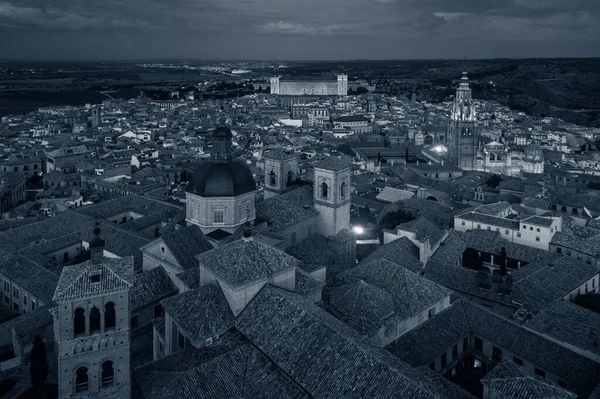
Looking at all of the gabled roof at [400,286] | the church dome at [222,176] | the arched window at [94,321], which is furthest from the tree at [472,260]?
the arched window at [94,321]

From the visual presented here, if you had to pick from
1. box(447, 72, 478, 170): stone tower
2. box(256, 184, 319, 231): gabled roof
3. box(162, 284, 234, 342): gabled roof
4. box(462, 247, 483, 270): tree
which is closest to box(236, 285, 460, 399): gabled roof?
box(162, 284, 234, 342): gabled roof

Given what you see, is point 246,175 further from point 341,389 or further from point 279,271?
point 341,389

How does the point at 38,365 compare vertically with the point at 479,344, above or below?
above

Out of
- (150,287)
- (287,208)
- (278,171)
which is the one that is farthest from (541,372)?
(278,171)

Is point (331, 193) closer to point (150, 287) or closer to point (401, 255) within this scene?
point (401, 255)

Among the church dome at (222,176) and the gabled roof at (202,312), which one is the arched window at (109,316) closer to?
the gabled roof at (202,312)
